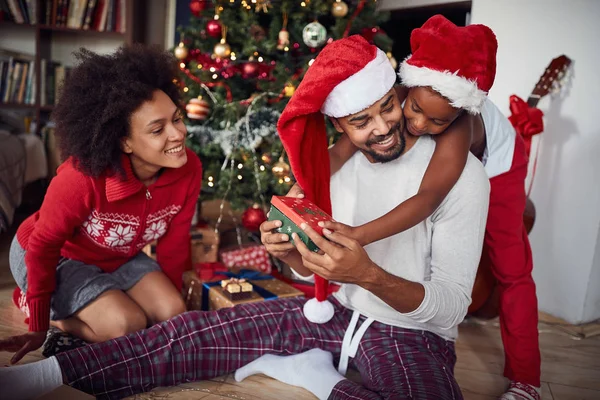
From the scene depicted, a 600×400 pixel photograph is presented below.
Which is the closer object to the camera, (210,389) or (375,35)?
(210,389)

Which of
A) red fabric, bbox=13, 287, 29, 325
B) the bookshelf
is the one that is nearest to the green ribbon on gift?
red fabric, bbox=13, 287, 29, 325

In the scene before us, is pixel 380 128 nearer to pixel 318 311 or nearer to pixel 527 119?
pixel 318 311

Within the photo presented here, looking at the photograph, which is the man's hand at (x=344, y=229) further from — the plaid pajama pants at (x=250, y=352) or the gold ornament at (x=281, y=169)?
the gold ornament at (x=281, y=169)

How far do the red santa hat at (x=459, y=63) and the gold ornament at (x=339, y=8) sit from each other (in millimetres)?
1227

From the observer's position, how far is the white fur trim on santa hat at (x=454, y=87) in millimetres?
1320

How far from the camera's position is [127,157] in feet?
5.51

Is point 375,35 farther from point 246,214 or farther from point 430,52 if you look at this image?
point 430,52

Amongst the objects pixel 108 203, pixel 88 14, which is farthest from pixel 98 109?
pixel 88 14

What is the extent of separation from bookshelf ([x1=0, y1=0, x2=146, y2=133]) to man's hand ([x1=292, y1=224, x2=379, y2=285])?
3.08 metres

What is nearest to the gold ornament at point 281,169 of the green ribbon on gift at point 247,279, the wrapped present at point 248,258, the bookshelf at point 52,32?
the wrapped present at point 248,258

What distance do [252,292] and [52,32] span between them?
3.09 m

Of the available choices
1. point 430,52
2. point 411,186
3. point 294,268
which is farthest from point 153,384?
point 430,52

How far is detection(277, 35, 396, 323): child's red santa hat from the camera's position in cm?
132

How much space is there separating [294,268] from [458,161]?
0.54 meters
